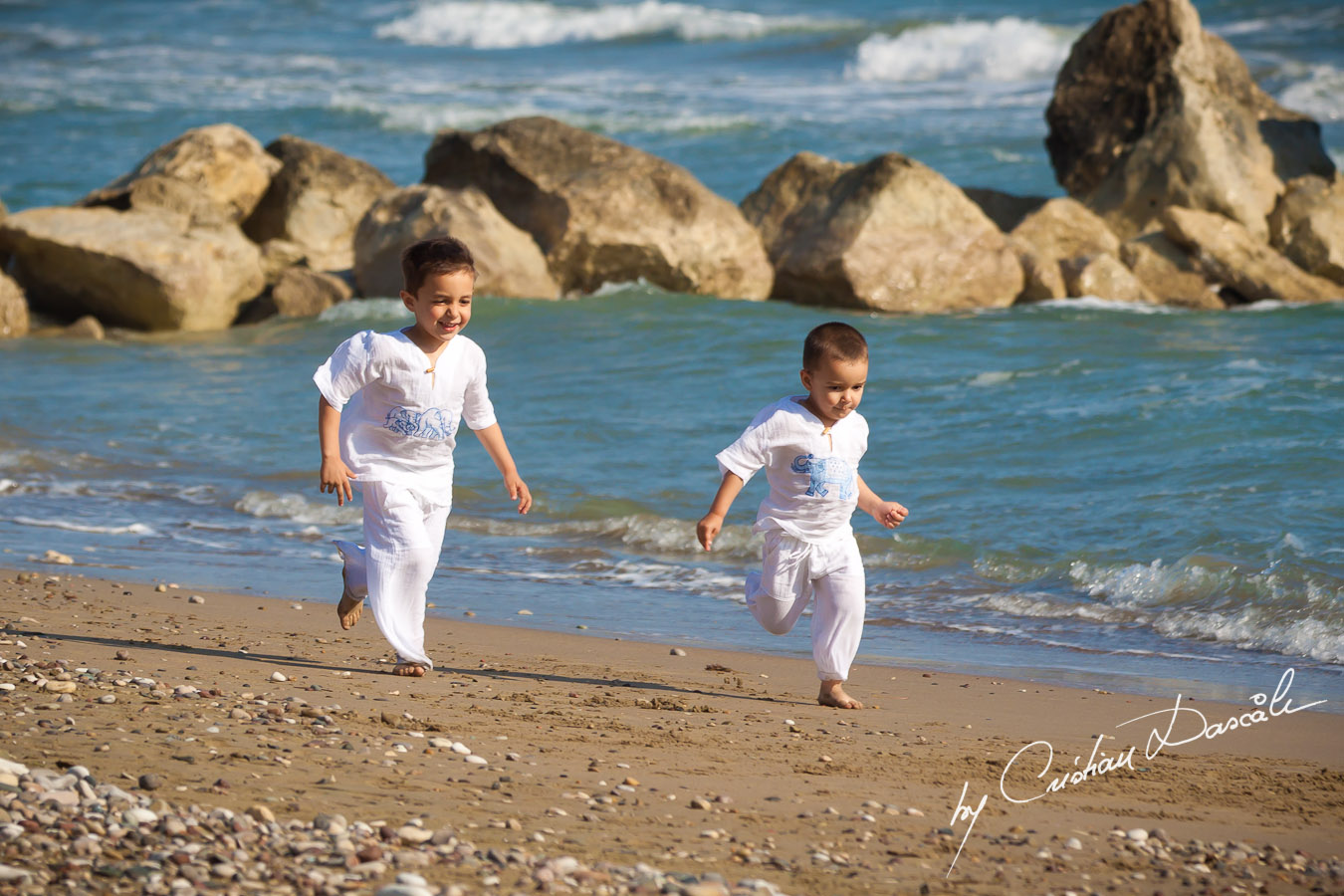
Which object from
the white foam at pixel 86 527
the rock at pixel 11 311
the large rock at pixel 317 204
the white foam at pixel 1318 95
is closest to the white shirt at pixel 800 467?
the white foam at pixel 86 527

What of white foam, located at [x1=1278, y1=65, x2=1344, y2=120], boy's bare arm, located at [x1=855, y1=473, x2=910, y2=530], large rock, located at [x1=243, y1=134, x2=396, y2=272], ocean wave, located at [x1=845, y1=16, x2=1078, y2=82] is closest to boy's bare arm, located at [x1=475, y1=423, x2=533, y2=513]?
boy's bare arm, located at [x1=855, y1=473, x2=910, y2=530]

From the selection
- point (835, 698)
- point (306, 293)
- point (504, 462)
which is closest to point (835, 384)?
point (835, 698)

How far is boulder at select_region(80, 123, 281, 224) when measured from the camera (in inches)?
559

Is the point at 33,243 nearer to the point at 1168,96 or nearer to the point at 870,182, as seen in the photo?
the point at 870,182

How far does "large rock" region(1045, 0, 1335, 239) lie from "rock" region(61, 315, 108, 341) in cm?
1001

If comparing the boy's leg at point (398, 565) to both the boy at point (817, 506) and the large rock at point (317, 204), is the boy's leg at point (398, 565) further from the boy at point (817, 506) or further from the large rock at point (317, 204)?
the large rock at point (317, 204)

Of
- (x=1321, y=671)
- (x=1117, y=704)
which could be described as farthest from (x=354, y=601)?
(x=1321, y=671)

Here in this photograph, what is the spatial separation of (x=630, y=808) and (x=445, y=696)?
4.18ft

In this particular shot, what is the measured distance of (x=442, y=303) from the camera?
4723 mm

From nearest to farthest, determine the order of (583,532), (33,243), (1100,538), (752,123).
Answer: (1100,538) < (583,532) < (33,243) < (752,123)

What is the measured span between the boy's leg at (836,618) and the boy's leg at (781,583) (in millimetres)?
66

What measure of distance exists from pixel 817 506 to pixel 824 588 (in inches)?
10.8

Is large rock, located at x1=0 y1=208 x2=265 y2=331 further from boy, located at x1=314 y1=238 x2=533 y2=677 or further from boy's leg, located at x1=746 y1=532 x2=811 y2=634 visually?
boy's leg, located at x1=746 y1=532 x2=811 y2=634

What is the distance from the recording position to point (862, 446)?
4887 mm
